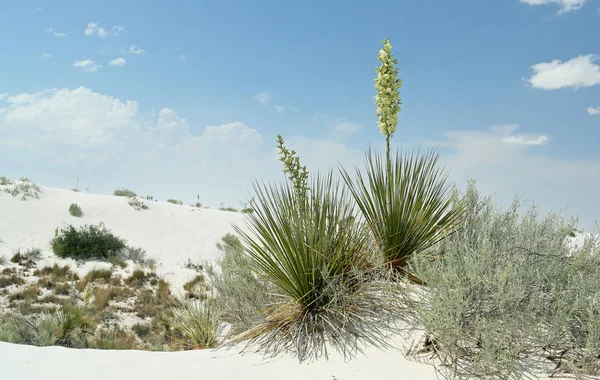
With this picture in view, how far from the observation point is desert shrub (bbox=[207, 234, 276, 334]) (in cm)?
532

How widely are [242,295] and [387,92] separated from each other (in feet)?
10.4

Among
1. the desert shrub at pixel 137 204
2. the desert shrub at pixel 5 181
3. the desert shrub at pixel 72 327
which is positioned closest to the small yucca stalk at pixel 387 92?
the desert shrub at pixel 72 327

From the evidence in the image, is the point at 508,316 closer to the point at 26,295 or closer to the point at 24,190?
the point at 26,295

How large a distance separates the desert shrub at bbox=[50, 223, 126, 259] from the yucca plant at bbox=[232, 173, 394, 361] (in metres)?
10.2

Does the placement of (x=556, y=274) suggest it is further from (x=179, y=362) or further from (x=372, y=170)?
(x=179, y=362)

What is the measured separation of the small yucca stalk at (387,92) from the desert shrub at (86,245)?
10911 mm

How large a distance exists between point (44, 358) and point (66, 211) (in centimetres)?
1480

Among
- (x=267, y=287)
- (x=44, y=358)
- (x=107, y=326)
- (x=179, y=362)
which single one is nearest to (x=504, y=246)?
(x=267, y=287)

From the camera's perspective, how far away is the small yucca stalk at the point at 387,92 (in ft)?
17.5

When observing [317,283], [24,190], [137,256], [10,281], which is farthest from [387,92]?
[24,190]

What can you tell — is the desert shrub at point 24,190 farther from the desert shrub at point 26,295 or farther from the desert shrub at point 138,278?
the desert shrub at point 26,295

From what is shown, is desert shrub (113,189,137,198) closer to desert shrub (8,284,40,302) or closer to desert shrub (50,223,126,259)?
desert shrub (50,223,126,259)

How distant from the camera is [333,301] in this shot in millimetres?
4539

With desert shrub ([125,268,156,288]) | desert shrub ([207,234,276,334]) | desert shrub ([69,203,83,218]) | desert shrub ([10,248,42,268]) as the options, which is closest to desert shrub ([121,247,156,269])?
desert shrub ([125,268,156,288])
